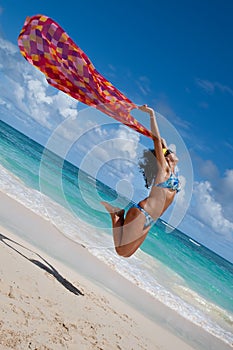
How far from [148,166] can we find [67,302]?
251cm

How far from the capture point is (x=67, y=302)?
20.0 ft

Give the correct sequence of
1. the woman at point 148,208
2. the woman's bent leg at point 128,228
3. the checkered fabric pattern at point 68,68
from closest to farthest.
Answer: the woman at point 148,208 → the woman's bent leg at point 128,228 → the checkered fabric pattern at point 68,68

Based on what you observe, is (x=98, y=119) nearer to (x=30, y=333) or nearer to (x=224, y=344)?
(x=30, y=333)

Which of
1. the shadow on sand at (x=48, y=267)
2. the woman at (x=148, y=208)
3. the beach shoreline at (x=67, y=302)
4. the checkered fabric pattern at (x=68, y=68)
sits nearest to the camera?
the beach shoreline at (x=67, y=302)

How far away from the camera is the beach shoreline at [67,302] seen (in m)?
4.70

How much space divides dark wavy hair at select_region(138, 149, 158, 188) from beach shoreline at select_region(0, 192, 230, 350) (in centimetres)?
219

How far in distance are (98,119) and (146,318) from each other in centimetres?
421

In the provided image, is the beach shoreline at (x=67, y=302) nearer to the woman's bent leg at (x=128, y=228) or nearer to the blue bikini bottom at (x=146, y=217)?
the woman's bent leg at (x=128, y=228)

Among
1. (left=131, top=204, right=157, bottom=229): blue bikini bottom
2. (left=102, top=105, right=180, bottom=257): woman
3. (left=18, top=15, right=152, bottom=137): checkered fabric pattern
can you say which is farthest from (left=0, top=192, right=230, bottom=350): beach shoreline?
(left=18, top=15, right=152, bottom=137): checkered fabric pattern

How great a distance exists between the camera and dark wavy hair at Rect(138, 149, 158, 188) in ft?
17.2

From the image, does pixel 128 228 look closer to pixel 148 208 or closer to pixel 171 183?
pixel 148 208

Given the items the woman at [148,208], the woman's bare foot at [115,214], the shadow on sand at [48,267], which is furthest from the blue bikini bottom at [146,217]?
the shadow on sand at [48,267]

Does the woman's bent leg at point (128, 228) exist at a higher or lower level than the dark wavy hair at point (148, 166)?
lower

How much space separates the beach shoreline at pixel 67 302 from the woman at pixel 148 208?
4.20 feet
